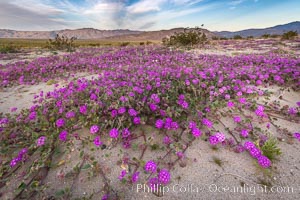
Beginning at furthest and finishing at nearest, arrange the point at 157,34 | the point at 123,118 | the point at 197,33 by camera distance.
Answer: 1. the point at 157,34
2. the point at 197,33
3. the point at 123,118

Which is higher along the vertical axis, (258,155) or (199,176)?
(258,155)

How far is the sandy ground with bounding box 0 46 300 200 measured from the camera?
1.65m

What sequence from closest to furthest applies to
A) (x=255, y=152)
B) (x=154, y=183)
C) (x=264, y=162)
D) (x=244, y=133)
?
(x=154, y=183), (x=264, y=162), (x=255, y=152), (x=244, y=133)

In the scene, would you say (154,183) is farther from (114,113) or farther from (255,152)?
(255,152)

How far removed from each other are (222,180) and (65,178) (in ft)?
6.09

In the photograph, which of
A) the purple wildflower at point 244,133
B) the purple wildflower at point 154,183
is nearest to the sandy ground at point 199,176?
the purple wildflower at point 154,183

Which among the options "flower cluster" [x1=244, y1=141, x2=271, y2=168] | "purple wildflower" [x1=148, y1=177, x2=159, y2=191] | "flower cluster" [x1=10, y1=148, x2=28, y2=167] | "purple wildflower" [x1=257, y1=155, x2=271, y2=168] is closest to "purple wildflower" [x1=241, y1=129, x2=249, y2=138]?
"flower cluster" [x1=244, y1=141, x2=271, y2=168]

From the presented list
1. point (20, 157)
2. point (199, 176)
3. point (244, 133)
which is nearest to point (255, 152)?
point (244, 133)

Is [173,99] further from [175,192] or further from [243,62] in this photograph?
[243,62]

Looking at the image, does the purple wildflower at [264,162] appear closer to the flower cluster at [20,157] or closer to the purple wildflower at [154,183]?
the purple wildflower at [154,183]

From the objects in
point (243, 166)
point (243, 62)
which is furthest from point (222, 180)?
point (243, 62)

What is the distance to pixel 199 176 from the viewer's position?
1837 mm

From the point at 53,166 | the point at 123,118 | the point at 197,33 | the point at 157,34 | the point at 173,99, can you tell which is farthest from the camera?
the point at 157,34

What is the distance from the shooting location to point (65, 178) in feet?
6.15
